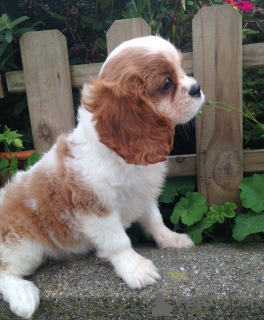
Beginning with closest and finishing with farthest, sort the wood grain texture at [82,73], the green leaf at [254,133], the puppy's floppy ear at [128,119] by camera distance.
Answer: the puppy's floppy ear at [128,119] → the wood grain texture at [82,73] → the green leaf at [254,133]

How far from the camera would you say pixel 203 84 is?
2.37 m

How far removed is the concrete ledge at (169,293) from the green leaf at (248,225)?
193 mm

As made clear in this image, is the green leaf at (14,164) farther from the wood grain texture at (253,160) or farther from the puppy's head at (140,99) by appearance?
the wood grain texture at (253,160)

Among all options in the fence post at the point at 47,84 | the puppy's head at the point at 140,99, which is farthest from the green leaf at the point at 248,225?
the fence post at the point at 47,84

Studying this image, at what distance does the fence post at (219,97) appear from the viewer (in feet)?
7.36

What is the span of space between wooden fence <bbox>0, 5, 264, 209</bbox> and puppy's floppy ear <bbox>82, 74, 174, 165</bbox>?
0.77 metres

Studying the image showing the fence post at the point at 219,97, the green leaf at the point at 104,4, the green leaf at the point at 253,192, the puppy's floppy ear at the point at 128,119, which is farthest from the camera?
the green leaf at the point at 104,4

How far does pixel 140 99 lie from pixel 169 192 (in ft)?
3.72

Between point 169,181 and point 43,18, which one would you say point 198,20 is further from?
point 43,18

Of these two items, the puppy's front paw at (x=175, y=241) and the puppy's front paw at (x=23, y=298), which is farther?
the puppy's front paw at (x=175, y=241)

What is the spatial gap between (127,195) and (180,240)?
0.64 m

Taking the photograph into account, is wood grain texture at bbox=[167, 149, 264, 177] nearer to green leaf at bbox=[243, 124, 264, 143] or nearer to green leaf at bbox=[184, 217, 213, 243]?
green leaf at bbox=[243, 124, 264, 143]

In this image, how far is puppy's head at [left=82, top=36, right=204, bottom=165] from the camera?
1.73 metres

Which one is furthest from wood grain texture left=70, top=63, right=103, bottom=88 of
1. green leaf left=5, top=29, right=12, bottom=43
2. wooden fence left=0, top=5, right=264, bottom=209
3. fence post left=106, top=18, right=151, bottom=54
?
green leaf left=5, top=29, right=12, bottom=43
